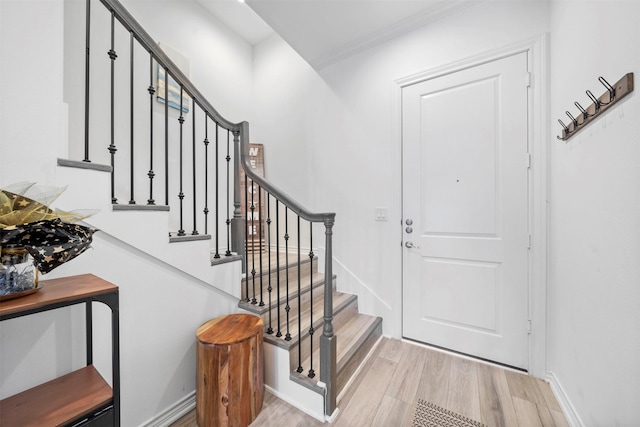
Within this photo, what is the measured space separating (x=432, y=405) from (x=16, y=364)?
2070mm

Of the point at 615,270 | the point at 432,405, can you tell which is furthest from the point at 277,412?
the point at 615,270

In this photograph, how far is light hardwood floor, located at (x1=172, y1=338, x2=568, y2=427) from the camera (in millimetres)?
1453

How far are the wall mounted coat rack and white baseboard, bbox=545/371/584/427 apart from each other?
153cm

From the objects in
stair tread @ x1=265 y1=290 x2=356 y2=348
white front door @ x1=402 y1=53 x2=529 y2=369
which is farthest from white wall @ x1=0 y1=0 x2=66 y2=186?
white front door @ x1=402 y1=53 x2=529 y2=369

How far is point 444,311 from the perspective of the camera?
2113mm

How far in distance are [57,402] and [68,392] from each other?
2.2 inches

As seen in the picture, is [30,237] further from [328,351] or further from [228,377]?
[328,351]

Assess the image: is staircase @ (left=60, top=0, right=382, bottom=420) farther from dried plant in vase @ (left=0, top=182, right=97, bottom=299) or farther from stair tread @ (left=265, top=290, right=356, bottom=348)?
dried plant in vase @ (left=0, top=182, right=97, bottom=299)

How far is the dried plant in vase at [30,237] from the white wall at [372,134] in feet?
6.86

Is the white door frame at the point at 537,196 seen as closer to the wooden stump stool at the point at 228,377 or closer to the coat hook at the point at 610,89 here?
the coat hook at the point at 610,89

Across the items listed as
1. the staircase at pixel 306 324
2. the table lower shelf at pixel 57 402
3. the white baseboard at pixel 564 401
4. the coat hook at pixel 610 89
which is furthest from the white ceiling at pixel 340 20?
the white baseboard at pixel 564 401

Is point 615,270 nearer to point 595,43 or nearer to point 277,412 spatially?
point 595,43

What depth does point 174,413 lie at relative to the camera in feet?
5.02

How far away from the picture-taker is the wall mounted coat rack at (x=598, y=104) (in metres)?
0.98
